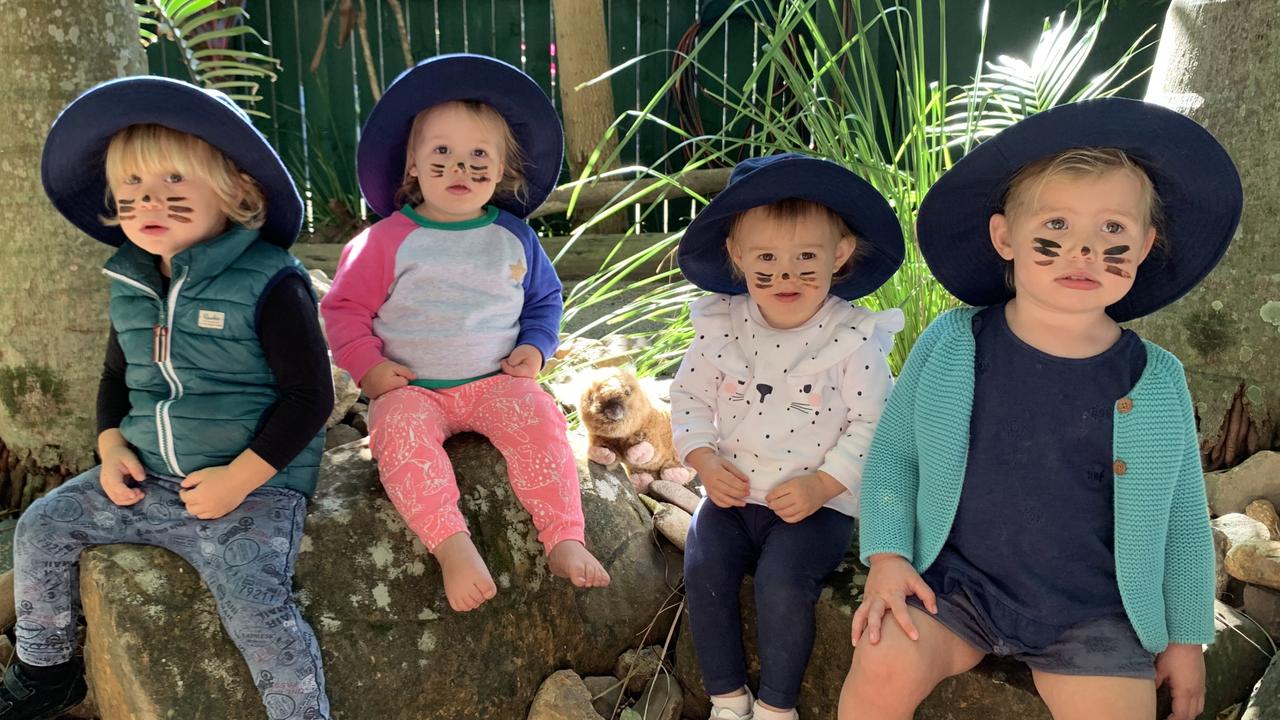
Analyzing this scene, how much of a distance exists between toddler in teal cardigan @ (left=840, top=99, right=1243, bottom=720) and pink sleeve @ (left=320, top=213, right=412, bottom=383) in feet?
3.95

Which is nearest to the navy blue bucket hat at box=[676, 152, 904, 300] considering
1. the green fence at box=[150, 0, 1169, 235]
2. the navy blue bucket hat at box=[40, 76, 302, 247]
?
the navy blue bucket hat at box=[40, 76, 302, 247]

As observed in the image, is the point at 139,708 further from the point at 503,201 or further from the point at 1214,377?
the point at 1214,377

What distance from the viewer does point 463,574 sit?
1.99 metres

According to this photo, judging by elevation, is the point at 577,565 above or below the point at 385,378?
below

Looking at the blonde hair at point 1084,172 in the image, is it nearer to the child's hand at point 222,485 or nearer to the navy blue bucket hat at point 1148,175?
→ the navy blue bucket hat at point 1148,175

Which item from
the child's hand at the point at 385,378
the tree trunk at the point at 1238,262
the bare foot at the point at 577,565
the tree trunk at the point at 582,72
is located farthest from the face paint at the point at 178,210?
the tree trunk at the point at 582,72

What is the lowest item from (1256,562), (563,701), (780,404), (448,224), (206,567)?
(563,701)

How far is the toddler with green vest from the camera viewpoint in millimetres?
1887

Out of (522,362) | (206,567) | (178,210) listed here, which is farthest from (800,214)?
(206,567)

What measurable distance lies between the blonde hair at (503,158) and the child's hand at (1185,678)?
1.74 meters

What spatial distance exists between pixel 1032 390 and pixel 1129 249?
300mm

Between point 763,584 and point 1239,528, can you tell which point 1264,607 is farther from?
point 763,584

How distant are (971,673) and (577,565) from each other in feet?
2.69

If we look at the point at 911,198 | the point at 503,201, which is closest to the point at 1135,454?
the point at 911,198
